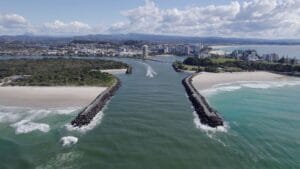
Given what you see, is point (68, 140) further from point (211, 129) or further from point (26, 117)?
point (211, 129)

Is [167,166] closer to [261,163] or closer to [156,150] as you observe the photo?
[156,150]

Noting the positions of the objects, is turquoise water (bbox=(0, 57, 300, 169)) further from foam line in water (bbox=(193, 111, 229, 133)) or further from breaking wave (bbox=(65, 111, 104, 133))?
breaking wave (bbox=(65, 111, 104, 133))

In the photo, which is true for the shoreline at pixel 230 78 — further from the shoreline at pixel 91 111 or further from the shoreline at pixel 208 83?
the shoreline at pixel 91 111

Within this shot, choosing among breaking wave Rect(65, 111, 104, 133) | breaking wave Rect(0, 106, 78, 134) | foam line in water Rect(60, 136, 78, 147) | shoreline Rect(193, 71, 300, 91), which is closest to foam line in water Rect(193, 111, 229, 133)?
breaking wave Rect(65, 111, 104, 133)

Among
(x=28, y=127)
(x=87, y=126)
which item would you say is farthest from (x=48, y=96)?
(x=87, y=126)

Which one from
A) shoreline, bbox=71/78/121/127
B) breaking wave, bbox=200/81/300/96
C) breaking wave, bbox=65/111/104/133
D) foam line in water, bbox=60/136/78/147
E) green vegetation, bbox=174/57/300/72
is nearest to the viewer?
foam line in water, bbox=60/136/78/147

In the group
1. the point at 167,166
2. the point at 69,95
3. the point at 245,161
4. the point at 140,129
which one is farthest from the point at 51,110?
the point at 245,161
